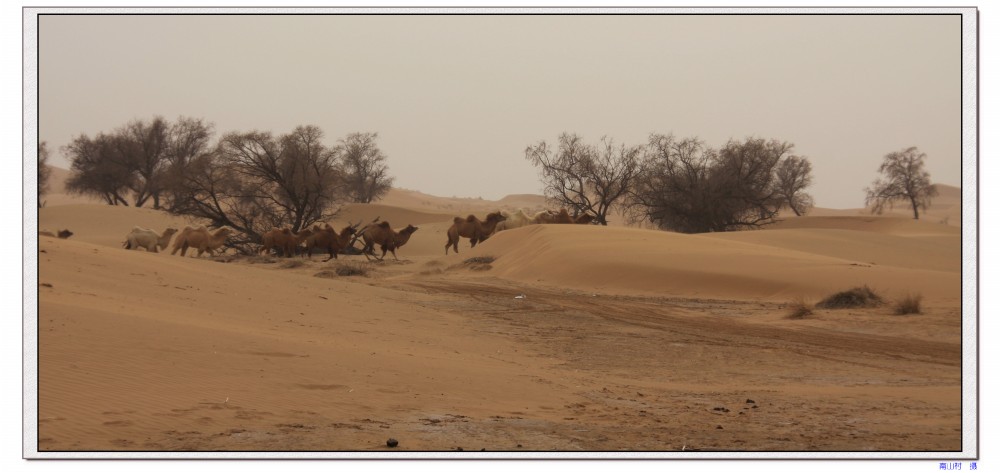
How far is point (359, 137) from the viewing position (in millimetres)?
79000

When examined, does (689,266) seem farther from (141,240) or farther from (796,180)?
(796,180)

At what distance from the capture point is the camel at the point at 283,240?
33375 millimetres

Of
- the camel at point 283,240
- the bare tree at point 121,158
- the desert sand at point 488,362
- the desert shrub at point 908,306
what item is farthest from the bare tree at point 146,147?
the desert shrub at point 908,306

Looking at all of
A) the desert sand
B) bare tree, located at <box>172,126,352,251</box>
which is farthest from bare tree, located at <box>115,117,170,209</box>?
the desert sand

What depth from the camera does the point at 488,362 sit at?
11.5 m

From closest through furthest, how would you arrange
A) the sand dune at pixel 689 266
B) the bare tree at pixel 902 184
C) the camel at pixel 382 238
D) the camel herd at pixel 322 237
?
1. the sand dune at pixel 689 266
2. the camel herd at pixel 322 237
3. the camel at pixel 382 238
4. the bare tree at pixel 902 184

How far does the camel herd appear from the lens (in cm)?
3011

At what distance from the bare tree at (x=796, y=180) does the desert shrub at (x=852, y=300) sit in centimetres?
4838

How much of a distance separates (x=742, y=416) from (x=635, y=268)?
51.3ft

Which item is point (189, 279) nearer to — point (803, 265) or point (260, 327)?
point (260, 327)

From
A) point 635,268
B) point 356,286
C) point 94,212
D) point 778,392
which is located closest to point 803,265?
point 635,268

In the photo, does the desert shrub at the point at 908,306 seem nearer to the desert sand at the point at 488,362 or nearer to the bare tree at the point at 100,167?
the desert sand at the point at 488,362

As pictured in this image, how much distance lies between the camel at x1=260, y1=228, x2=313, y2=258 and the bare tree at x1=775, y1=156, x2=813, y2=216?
40.0 m

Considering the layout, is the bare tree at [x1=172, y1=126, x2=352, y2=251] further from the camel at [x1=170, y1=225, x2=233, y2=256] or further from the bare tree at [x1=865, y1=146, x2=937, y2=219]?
the bare tree at [x1=865, y1=146, x2=937, y2=219]
